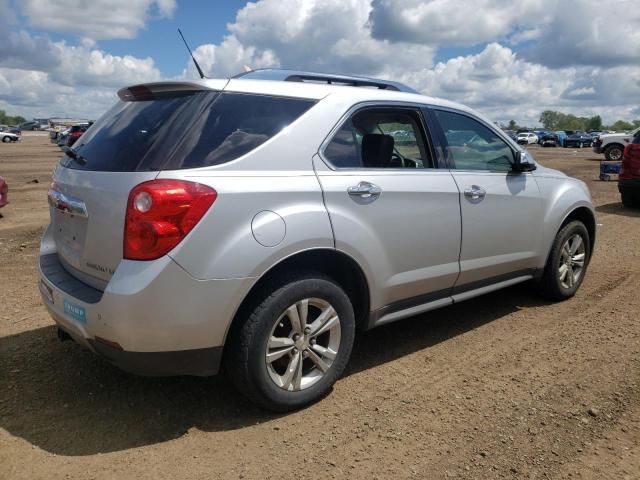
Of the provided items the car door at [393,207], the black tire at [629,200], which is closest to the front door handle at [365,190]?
the car door at [393,207]

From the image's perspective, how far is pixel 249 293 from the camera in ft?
9.39

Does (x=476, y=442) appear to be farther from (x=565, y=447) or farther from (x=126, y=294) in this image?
(x=126, y=294)

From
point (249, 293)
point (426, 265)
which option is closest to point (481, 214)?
point (426, 265)

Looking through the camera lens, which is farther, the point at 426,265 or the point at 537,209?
the point at 537,209

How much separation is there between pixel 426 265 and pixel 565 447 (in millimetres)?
1338

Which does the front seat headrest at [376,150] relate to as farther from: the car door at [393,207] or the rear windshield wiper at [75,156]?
the rear windshield wiper at [75,156]

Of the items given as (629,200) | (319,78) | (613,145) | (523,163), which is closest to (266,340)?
(319,78)

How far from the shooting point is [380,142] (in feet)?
12.0

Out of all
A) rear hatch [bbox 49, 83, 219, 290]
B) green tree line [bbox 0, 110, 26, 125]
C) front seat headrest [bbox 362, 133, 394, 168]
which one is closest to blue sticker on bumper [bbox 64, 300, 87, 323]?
rear hatch [bbox 49, 83, 219, 290]

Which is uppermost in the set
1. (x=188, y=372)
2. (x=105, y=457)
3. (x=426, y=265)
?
(x=426, y=265)

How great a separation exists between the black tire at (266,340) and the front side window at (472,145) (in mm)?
1497

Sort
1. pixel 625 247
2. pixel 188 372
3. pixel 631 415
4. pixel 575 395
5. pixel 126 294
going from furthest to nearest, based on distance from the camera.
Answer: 1. pixel 625 247
2. pixel 575 395
3. pixel 631 415
4. pixel 188 372
5. pixel 126 294

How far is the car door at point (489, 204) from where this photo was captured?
3.96 metres

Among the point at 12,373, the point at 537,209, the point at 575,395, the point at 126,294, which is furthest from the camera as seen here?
the point at 537,209
